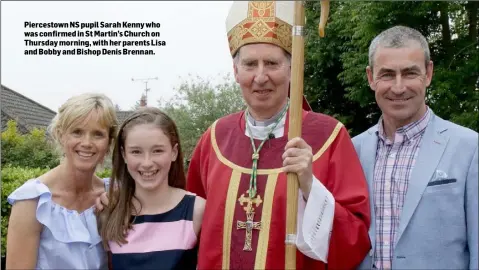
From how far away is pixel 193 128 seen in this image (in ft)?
87.7

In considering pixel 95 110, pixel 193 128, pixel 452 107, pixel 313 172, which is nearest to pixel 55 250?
pixel 95 110

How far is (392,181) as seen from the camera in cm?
338

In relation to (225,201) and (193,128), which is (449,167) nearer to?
(225,201)

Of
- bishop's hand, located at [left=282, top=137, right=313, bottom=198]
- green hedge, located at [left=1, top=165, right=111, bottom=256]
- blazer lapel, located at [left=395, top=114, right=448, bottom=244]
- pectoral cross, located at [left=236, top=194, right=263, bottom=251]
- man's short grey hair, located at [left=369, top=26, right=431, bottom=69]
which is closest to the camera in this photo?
bishop's hand, located at [left=282, top=137, right=313, bottom=198]

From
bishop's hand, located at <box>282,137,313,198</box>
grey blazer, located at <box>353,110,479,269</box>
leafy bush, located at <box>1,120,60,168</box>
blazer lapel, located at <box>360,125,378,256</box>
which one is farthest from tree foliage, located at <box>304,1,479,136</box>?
bishop's hand, located at <box>282,137,313,198</box>

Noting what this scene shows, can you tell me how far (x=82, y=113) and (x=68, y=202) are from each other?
19.4 inches

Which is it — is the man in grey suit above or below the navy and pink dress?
above

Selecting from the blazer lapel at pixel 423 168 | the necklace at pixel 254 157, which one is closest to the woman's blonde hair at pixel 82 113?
the necklace at pixel 254 157

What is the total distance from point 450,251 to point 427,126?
0.65 metres

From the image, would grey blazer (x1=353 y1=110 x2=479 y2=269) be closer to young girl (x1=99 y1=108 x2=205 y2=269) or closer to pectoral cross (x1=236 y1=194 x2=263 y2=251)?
pectoral cross (x1=236 y1=194 x2=263 y2=251)

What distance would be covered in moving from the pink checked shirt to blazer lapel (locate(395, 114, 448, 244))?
0.14ft

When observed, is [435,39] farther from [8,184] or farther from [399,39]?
[399,39]

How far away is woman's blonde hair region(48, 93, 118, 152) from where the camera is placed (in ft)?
11.4

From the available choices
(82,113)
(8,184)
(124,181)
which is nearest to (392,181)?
(124,181)
